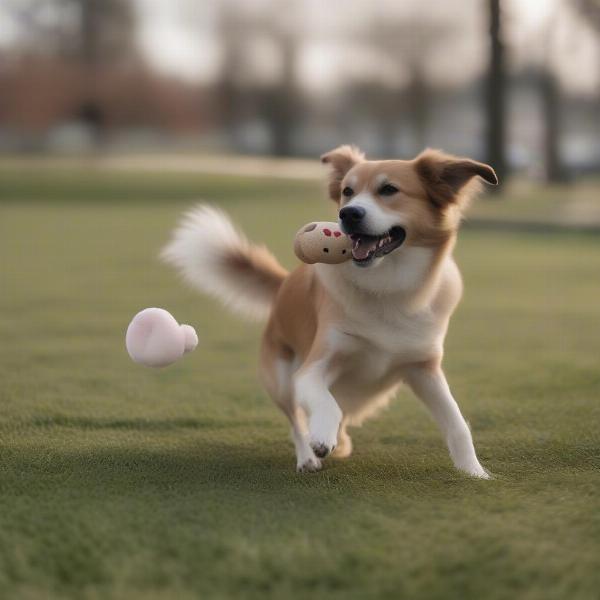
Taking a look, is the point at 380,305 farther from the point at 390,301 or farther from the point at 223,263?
the point at 223,263

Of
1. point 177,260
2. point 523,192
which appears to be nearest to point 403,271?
point 177,260

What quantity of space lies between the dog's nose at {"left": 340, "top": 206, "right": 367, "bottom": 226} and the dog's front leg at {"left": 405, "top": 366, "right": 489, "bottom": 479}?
2.03ft

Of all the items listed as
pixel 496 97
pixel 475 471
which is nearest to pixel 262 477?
pixel 475 471

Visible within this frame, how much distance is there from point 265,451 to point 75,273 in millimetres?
7309

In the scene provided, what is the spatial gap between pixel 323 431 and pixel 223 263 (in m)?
1.47

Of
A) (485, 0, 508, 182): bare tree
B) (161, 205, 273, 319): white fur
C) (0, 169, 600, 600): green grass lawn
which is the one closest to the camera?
(0, 169, 600, 600): green grass lawn

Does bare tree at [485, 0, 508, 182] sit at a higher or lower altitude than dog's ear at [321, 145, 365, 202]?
lower

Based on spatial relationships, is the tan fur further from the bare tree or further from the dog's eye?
the bare tree

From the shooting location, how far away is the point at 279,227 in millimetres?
18297

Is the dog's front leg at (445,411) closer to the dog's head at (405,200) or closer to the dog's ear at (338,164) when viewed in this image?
the dog's head at (405,200)

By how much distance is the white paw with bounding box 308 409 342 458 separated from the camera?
348 cm

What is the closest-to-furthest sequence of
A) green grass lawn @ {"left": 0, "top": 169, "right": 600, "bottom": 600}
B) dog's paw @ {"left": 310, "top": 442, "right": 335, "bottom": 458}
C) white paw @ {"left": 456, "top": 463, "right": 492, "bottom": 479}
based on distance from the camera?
green grass lawn @ {"left": 0, "top": 169, "right": 600, "bottom": 600}, dog's paw @ {"left": 310, "top": 442, "right": 335, "bottom": 458}, white paw @ {"left": 456, "top": 463, "right": 492, "bottom": 479}

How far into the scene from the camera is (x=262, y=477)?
3795 millimetres

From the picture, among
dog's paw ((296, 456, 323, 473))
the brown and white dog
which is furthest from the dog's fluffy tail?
dog's paw ((296, 456, 323, 473))
